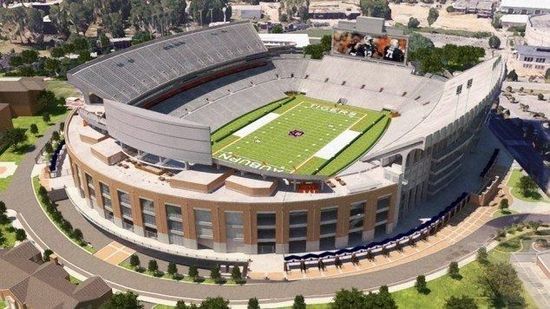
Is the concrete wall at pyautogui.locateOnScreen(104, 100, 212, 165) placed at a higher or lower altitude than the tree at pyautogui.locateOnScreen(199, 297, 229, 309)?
higher

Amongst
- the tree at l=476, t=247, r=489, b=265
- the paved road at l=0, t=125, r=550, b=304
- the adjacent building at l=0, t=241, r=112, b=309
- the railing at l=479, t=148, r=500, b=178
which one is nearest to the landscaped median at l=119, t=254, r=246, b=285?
the paved road at l=0, t=125, r=550, b=304

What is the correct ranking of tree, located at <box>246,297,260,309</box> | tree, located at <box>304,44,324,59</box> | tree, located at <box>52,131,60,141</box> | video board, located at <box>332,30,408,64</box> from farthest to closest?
tree, located at <box>304,44,324,59</box>, video board, located at <box>332,30,408,64</box>, tree, located at <box>52,131,60,141</box>, tree, located at <box>246,297,260,309</box>

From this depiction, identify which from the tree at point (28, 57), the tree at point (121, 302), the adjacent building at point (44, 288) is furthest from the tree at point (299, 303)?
the tree at point (28, 57)

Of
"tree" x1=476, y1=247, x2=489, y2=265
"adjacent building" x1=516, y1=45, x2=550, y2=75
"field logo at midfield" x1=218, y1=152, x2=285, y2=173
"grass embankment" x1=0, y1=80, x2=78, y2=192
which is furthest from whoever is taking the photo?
"adjacent building" x1=516, y1=45, x2=550, y2=75

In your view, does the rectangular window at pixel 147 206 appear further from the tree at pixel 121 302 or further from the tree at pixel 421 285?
the tree at pixel 421 285

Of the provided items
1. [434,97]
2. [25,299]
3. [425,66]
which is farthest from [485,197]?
[25,299]

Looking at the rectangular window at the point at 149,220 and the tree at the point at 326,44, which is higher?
the tree at the point at 326,44

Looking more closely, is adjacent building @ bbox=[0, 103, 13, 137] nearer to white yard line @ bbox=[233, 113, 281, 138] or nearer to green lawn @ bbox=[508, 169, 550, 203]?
white yard line @ bbox=[233, 113, 281, 138]

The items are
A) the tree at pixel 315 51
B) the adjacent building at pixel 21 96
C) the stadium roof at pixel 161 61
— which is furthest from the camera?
the tree at pixel 315 51
